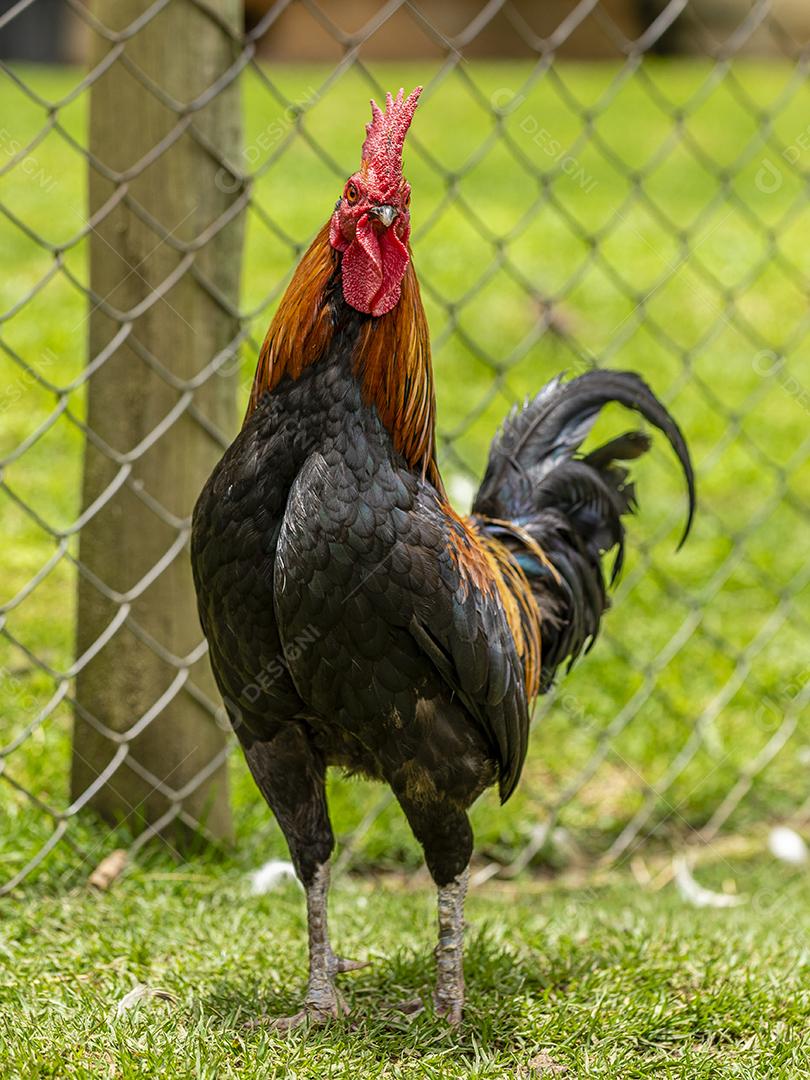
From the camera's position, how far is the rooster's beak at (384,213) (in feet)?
6.89

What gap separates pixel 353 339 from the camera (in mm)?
2240

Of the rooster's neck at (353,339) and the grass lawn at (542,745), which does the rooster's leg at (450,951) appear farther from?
the rooster's neck at (353,339)

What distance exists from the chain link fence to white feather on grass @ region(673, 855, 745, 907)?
0.63 ft

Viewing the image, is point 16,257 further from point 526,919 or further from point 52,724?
point 526,919

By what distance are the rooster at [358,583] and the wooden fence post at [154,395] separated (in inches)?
27.0

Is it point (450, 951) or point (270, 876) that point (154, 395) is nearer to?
point (270, 876)

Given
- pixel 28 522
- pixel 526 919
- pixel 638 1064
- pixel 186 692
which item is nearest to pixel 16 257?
pixel 28 522

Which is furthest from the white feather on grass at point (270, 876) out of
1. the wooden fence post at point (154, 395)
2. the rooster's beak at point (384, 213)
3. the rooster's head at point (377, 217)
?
the rooster's beak at point (384, 213)

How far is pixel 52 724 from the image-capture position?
146 inches

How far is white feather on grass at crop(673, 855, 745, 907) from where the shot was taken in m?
3.54

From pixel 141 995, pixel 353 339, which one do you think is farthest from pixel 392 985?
pixel 353 339

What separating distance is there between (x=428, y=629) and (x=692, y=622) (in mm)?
1946

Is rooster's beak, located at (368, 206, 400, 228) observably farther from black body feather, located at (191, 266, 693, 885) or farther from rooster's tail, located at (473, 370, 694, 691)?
rooster's tail, located at (473, 370, 694, 691)

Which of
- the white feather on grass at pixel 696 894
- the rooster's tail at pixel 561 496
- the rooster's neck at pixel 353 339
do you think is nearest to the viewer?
the rooster's neck at pixel 353 339
